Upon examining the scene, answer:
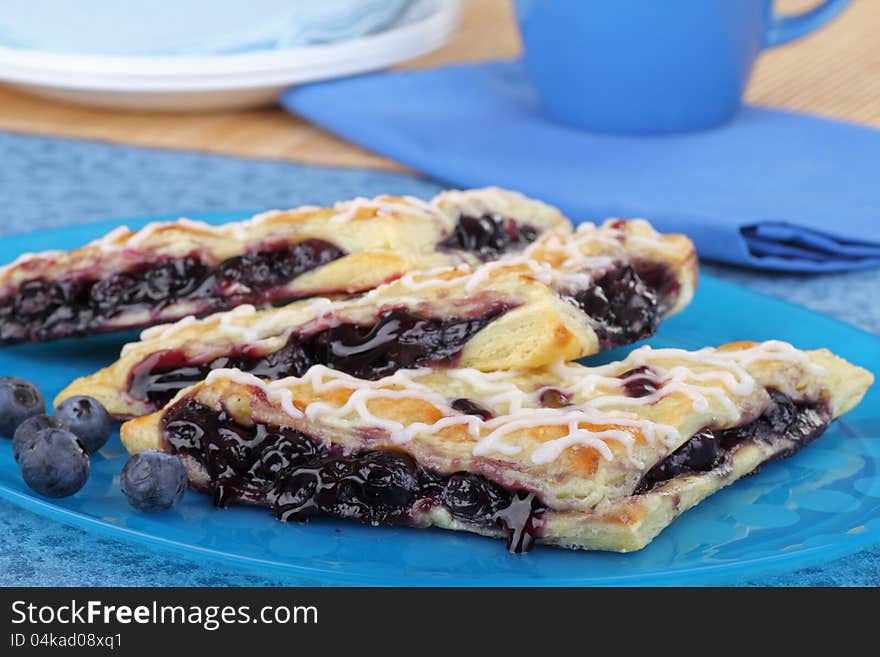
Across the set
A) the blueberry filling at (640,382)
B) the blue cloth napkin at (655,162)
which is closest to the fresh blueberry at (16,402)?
the blueberry filling at (640,382)

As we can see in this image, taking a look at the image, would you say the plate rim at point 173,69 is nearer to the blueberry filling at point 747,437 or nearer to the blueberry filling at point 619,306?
the blueberry filling at point 619,306

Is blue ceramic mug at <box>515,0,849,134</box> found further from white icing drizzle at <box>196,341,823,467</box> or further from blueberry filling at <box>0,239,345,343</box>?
white icing drizzle at <box>196,341,823,467</box>

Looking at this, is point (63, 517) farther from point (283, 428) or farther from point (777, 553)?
point (777, 553)

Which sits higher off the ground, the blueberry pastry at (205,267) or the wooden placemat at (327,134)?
the blueberry pastry at (205,267)

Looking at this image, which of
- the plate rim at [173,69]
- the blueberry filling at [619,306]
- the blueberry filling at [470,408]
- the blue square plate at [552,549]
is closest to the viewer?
the blue square plate at [552,549]

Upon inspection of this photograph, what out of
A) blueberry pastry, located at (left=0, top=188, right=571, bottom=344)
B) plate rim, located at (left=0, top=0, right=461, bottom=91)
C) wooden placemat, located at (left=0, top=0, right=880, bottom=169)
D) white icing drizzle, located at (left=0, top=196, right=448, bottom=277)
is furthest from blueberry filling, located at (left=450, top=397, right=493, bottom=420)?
plate rim, located at (left=0, top=0, right=461, bottom=91)

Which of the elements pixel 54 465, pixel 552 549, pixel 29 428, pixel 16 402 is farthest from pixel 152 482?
pixel 552 549
